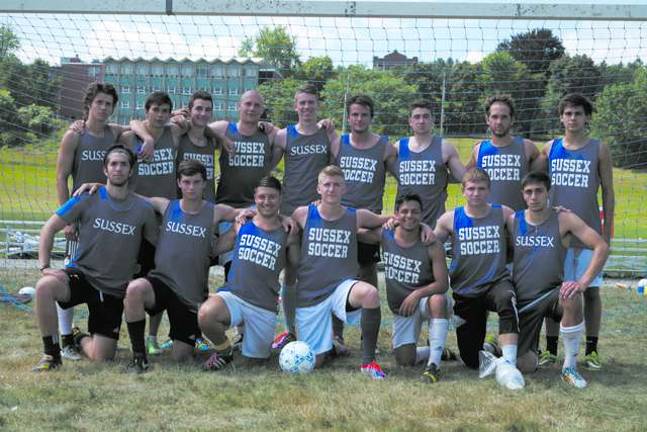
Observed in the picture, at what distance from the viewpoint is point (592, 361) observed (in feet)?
18.0

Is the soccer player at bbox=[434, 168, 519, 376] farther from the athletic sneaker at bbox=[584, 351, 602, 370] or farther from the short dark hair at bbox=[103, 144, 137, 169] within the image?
the short dark hair at bbox=[103, 144, 137, 169]

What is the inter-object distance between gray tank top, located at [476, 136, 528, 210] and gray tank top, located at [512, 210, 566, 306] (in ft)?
1.66

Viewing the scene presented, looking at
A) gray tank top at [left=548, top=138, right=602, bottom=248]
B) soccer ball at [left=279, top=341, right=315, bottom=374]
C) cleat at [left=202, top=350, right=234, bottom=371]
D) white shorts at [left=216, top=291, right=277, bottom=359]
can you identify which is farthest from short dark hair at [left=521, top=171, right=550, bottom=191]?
cleat at [left=202, top=350, right=234, bottom=371]

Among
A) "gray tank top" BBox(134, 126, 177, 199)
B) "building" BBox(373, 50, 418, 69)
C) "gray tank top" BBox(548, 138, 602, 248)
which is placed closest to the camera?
"gray tank top" BBox(548, 138, 602, 248)

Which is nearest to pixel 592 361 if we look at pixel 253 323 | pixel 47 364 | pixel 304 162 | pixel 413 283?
pixel 413 283

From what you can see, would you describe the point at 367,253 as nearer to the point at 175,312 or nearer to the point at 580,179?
the point at 175,312

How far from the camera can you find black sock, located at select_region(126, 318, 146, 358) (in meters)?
5.11

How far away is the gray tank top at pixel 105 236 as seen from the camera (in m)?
5.33

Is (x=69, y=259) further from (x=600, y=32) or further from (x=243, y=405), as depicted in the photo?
(x=600, y=32)

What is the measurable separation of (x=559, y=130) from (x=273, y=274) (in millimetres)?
4644

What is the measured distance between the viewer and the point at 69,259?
5797 millimetres

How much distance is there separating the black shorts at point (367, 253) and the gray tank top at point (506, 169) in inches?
39.5

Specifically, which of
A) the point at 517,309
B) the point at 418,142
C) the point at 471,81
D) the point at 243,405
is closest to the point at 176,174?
the point at 418,142

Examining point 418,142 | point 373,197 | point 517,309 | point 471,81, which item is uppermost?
point 471,81
